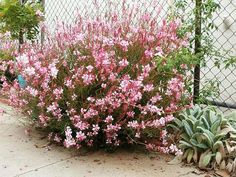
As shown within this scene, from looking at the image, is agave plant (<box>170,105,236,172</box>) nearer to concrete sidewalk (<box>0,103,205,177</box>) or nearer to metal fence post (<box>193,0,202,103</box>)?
concrete sidewalk (<box>0,103,205,177</box>)

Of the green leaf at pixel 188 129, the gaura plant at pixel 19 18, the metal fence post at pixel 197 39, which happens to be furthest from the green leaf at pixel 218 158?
the gaura plant at pixel 19 18

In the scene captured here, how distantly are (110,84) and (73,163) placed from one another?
2.25ft

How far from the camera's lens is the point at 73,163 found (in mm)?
3160

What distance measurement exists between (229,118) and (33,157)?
Result: 1.66 meters

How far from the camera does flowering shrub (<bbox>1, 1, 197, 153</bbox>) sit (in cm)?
307

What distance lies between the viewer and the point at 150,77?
3.23 metres

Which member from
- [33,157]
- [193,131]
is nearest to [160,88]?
[193,131]

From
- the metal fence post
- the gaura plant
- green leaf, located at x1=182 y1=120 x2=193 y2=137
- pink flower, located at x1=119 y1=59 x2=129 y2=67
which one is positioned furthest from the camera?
the gaura plant

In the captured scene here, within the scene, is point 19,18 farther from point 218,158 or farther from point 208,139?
point 218,158

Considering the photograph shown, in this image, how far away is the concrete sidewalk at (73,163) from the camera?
2.97m

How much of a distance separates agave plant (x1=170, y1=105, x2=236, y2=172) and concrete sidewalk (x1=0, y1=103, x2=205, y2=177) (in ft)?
0.43

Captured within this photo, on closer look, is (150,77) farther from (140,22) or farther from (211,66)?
(211,66)

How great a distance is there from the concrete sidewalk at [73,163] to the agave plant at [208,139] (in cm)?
13

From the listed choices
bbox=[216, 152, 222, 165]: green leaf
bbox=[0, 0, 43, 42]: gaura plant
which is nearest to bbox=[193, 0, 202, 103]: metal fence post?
bbox=[216, 152, 222, 165]: green leaf
